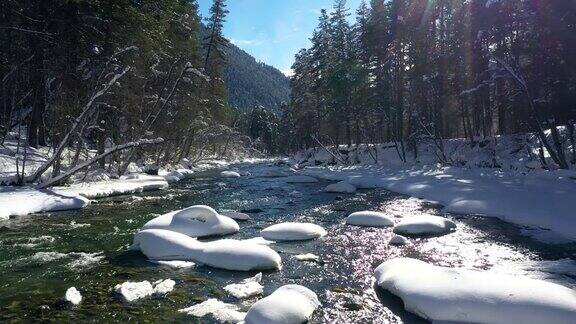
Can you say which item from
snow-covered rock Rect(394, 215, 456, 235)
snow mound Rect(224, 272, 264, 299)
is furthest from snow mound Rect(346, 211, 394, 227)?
snow mound Rect(224, 272, 264, 299)

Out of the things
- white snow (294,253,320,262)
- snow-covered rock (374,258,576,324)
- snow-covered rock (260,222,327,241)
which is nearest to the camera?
snow-covered rock (374,258,576,324)

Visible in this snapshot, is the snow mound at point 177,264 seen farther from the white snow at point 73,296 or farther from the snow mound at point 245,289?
the white snow at point 73,296

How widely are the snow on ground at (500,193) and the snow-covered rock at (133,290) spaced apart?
938cm

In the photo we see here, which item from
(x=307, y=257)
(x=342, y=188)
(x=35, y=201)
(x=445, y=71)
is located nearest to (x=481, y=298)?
(x=307, y=257)

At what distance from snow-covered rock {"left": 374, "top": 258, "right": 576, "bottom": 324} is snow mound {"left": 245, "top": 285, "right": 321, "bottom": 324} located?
1.58 meters

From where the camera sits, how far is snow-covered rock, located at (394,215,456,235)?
11492 millimetres

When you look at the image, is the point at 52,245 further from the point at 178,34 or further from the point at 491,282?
the point at 178,34

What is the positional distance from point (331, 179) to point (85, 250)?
2021cm

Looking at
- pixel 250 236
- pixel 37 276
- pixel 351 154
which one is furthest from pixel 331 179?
pixel 37 276

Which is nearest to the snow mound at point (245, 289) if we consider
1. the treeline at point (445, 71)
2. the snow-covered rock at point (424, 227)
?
the snow-covered rock at point (424, 227)

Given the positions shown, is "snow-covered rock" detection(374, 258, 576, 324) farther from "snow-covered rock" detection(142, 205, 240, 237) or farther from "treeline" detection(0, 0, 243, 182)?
"treeline" detection(0, 0, 243, 182)

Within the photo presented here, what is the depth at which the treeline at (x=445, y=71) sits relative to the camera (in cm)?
1925

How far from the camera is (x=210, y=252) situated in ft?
29.6

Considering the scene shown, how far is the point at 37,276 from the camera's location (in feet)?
26.7
